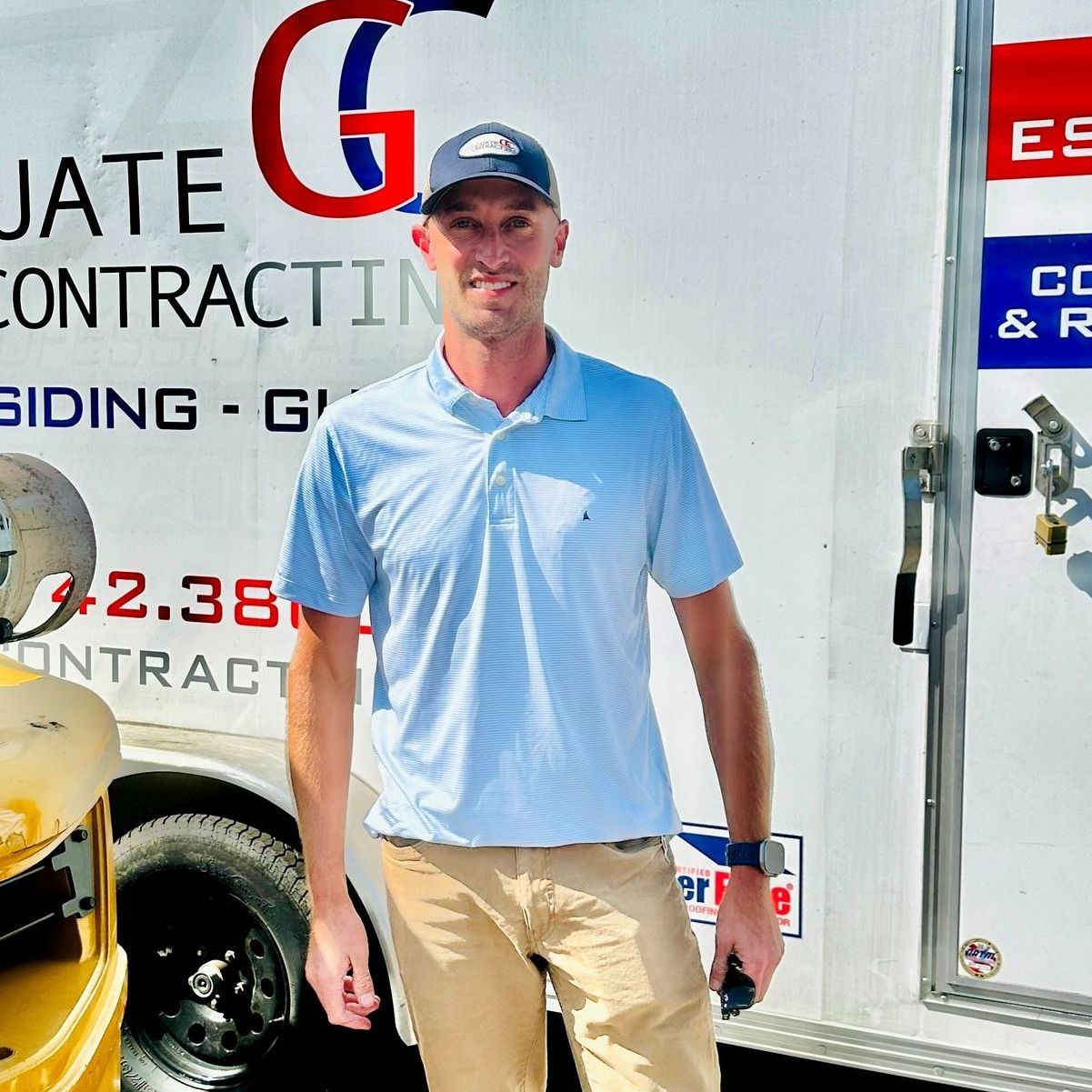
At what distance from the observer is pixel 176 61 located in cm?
280

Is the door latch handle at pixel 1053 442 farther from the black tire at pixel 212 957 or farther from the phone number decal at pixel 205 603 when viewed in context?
the black tire at pixel 212 957

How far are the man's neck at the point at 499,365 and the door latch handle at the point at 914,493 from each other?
2.46 ft

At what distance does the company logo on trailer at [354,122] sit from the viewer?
2.66 m

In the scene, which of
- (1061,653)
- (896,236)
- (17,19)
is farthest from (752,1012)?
(17,19)

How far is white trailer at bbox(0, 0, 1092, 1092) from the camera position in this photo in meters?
2.38

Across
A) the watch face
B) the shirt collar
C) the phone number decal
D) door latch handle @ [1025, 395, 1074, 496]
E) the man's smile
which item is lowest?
the watch face

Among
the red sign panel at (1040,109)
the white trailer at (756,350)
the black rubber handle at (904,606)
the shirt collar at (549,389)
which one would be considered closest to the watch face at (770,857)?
the white trailer at (756,350)

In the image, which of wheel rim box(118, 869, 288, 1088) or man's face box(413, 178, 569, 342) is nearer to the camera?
man's face box(413, 178, 569, 342)

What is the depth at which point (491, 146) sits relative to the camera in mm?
2074

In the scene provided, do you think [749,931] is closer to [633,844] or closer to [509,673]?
[633,844]

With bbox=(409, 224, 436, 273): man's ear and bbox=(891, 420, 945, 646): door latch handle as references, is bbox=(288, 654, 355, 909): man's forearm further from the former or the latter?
bbox=(891, 420, 945, 646): door latch handle

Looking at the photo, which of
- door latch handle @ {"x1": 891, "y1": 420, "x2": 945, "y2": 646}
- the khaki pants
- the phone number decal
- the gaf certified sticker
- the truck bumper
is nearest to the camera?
the truck bumper

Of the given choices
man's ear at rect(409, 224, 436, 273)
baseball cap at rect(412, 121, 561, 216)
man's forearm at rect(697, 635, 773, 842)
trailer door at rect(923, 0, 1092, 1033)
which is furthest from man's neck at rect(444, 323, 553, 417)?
trailer door at rect(923, 0, 1092, 1033)

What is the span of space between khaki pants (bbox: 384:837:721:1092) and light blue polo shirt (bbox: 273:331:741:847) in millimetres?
61
